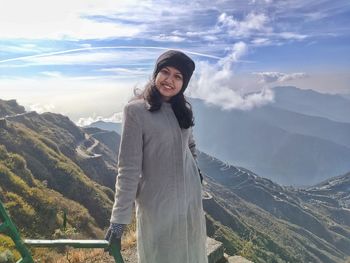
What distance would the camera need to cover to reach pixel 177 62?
407 cm

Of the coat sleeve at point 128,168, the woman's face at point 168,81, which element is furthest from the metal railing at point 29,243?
the woman's face at point 168,81

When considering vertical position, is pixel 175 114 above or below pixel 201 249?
above

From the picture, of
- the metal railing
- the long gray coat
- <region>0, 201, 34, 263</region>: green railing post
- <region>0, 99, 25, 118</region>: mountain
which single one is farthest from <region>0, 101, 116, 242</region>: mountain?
<region>0, 99, 25, 118</region>: mountain

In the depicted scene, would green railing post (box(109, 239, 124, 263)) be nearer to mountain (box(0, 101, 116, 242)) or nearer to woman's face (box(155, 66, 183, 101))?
woman's face (box(155, 66, 183, 101))

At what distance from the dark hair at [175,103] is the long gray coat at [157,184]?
6 centimetres

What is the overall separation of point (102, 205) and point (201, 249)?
3059cm

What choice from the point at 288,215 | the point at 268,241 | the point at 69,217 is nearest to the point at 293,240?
the point at 268,241

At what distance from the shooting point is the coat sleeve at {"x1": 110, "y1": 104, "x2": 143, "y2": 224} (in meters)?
3.81

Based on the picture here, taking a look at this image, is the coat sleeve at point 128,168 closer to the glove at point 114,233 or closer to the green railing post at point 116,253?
the glove at point 114,233

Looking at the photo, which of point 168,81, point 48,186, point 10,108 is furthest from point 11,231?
point 10,108

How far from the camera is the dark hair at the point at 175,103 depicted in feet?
13.4

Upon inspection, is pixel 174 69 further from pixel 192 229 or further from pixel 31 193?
pixel 31 193

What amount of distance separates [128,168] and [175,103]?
864 mm

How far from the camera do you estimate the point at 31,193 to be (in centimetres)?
2447
